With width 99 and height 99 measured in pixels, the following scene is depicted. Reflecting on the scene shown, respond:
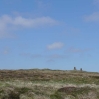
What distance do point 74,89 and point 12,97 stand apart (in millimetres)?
9445

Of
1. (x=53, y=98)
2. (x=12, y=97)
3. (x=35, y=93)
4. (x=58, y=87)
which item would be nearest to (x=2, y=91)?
(x=12, y=97)

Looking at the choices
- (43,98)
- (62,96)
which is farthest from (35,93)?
(62,96)

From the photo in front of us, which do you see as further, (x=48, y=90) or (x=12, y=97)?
(x=48, y=90)

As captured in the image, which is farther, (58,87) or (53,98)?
(58,87)

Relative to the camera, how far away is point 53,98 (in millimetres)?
36000

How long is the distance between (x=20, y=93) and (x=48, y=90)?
412 cm

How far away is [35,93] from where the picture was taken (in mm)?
36062

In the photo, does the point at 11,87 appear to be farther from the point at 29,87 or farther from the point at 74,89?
the point at 74,89

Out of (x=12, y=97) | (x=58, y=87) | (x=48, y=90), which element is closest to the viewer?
(x=12, y=97)

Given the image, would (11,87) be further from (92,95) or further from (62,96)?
(92,95)

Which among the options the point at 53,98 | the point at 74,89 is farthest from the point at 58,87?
the point at 53,98

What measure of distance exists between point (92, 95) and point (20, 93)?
10037mm

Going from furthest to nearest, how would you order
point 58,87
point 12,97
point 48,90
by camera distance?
point 58,87
point 48,90
point 12,97

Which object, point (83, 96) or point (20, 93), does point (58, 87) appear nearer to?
point (83, 96)
